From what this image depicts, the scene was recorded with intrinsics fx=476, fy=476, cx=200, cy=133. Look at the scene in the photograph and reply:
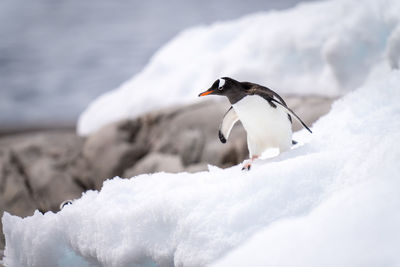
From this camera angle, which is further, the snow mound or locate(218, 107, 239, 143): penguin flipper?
locate(218, 107, 239, 143): penguin flipper

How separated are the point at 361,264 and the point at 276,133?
2.45 ft

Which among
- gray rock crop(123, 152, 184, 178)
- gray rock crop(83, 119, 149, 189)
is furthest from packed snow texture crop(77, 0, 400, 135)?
gray rock crop(123, 152, 184, 178)

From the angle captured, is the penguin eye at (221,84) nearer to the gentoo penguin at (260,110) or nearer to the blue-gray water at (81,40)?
the gentoo penguin at (260,110)

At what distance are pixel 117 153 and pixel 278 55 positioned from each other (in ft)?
4.86

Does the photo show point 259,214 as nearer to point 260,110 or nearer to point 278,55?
point 260,110

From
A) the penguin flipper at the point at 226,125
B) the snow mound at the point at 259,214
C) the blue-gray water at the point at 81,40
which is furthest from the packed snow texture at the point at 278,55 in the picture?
the blue-gray water at the point at 81,40

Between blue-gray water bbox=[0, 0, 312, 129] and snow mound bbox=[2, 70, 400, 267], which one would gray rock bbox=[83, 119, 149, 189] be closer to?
snow mound bbox=[2, 70, 400, 267]

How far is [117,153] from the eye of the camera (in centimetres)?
381

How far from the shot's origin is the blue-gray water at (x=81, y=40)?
8.90 meters

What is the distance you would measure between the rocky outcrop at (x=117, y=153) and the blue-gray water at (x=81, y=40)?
441cm

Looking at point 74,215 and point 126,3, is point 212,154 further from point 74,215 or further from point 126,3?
point 126,3

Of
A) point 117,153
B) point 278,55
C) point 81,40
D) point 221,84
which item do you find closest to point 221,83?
point 221,84

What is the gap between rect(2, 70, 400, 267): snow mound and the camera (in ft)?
2.74

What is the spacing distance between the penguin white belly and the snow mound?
109 mm
